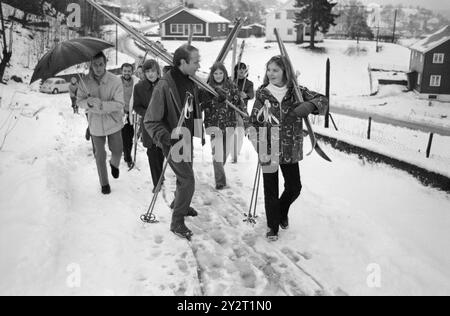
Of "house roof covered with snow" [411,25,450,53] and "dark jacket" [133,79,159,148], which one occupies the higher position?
"house roof covered with snow" [411,25,450,53]

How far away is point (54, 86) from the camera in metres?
22.6

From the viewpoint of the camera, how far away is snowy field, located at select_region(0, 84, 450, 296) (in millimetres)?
3531

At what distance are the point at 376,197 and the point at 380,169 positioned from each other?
6.30 ft

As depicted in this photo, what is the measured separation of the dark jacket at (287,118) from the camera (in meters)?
4.21

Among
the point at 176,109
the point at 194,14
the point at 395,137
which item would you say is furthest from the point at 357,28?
the point at 176,109

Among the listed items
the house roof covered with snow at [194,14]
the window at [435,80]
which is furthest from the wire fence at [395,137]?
the house roof covered with snow at [194,14]

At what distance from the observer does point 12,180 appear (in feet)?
17.5

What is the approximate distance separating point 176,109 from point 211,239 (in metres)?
1.57

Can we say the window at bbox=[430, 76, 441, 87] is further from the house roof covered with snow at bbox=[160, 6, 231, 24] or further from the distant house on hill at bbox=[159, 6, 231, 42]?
the house roof covered with snow at bbox=[160, 6, 231, 24]

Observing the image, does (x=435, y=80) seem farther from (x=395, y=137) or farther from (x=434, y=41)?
(x=395, y=137)

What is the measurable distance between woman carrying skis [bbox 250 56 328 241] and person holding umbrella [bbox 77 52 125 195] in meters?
2.21

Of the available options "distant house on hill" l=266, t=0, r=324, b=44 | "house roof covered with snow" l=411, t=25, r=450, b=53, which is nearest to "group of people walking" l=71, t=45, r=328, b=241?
"house roof covered with snow" l=411, t=25, r=450, b=53

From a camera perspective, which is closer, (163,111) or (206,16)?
(163,111)

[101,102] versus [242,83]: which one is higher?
[242,83]
